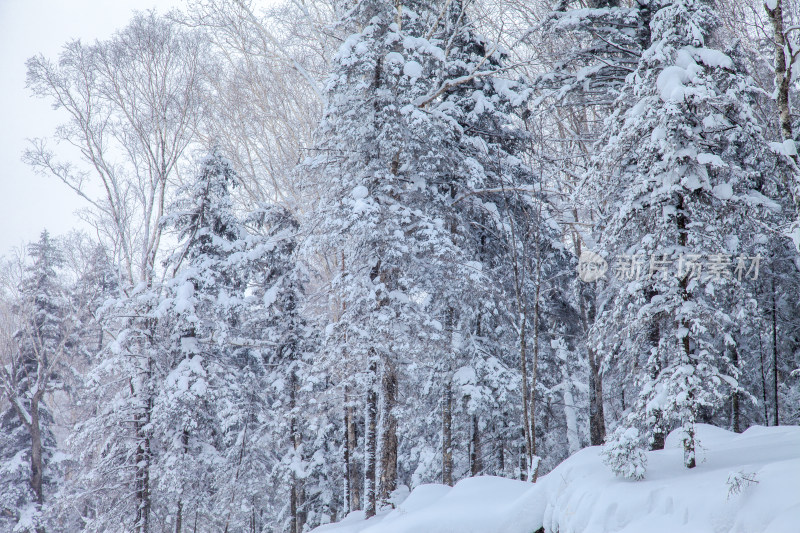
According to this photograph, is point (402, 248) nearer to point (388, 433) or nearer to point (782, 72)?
point (388, 433)

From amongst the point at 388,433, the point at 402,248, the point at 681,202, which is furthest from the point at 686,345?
the point at 388,433

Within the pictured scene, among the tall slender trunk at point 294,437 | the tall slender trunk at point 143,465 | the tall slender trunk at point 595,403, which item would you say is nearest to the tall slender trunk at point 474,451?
the tall slender trunk at point 595,403

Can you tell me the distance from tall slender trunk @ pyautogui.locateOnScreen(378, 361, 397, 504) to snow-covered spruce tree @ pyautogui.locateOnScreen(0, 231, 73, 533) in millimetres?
14487

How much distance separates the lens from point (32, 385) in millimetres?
21281

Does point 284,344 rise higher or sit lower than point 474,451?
higher

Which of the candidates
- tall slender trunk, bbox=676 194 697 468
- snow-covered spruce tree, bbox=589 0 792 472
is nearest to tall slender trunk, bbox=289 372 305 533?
snow-covered spruce tree, bbox=589 0 792 472

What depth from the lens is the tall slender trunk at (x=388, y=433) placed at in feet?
38.8

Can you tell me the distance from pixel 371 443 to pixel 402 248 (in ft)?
15.7

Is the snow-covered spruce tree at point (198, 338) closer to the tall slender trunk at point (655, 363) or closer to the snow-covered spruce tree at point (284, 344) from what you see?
the snow-covered spruce tree at point (284, 344)

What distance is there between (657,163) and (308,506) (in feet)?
66.9

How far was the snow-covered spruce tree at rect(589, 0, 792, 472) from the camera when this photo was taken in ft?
23.5

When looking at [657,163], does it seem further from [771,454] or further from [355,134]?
[355,134]

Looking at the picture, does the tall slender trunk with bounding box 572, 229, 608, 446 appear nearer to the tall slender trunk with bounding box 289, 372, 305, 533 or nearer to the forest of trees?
the forest of trees

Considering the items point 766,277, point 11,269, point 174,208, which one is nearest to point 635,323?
point 766,277
